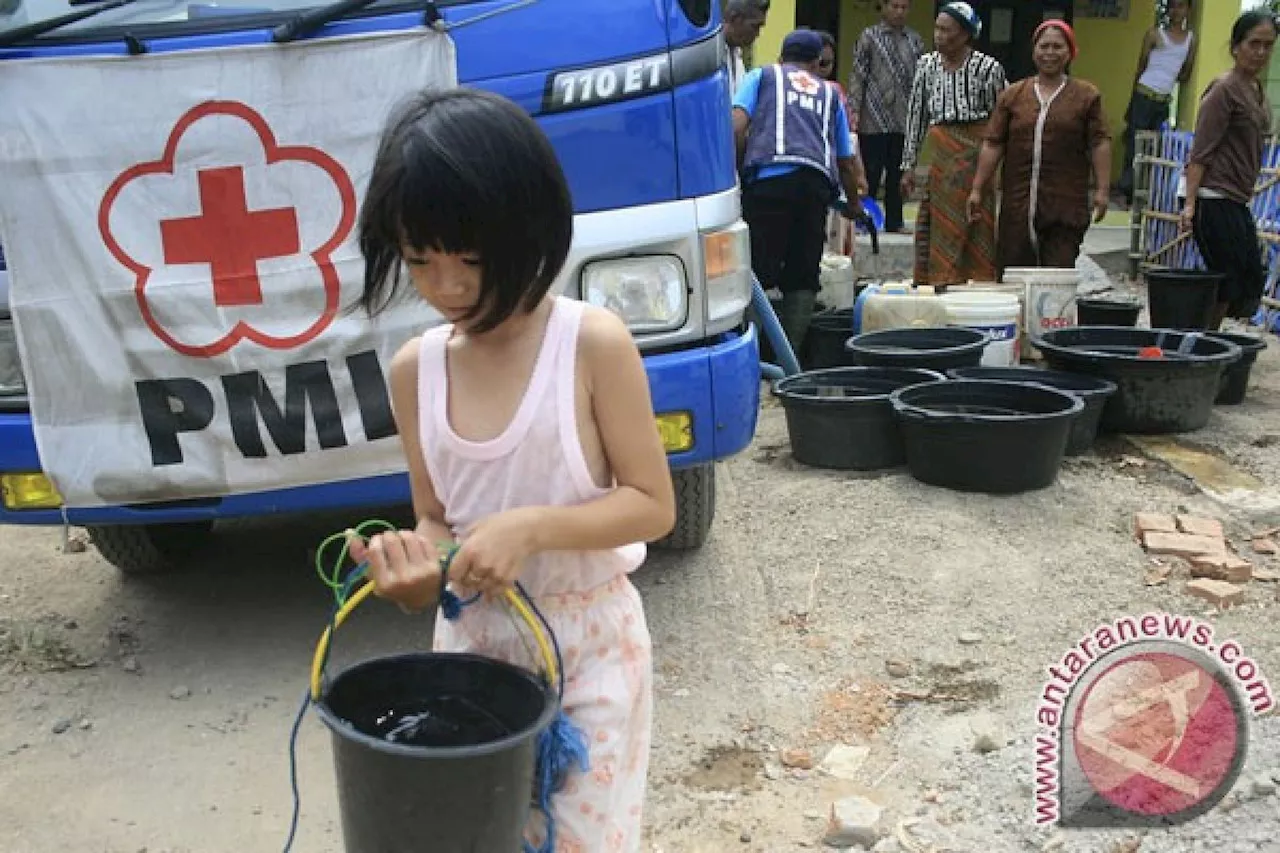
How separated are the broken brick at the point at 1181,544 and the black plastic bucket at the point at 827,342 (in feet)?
8.88

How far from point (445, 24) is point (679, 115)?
2.00ft

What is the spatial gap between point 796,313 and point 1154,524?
2.72 m

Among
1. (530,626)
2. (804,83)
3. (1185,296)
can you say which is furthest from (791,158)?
(530,626)

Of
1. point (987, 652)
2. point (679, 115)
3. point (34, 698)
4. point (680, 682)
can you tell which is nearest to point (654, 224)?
point (679, 115)

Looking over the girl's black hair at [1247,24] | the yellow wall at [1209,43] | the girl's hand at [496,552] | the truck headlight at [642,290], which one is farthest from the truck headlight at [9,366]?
the yellow wall at [1209,43]

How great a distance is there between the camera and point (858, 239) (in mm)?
9969

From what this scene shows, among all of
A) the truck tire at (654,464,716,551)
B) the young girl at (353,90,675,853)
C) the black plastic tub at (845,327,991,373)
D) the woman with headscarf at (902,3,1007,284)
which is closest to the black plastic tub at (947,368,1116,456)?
the black plastic tub at (845,327,991,373)

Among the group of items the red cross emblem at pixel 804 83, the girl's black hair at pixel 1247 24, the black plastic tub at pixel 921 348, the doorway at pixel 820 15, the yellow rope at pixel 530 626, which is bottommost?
the black plastic tub at pixel 921 348

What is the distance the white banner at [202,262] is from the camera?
2.89 m

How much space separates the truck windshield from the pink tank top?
172cm

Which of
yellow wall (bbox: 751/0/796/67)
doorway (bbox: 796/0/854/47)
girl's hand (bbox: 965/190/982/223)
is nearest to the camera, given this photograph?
girl's hand (bbox: 965/190/982/223)

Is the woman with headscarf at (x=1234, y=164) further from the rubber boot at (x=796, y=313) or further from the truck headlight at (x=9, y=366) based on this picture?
the truck headlight at (x=9, y=366)

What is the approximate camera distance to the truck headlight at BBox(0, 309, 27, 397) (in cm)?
309

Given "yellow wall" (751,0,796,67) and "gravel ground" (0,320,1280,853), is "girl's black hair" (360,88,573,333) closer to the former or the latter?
"gravel ground" (0,320,1280,853)
